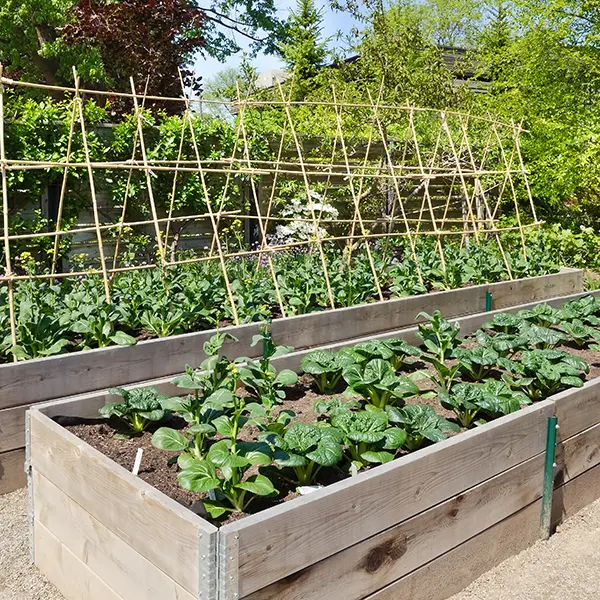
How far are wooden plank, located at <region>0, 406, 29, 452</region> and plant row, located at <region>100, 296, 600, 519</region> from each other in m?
0.64

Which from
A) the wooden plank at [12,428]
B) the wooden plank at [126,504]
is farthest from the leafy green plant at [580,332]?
the wooden plank at [12,428]

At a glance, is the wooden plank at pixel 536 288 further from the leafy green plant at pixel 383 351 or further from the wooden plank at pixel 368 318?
the leafy green plant at pixel 383 351

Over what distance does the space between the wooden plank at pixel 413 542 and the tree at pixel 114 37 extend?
520cm

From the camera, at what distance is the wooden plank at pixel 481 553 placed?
2.33m

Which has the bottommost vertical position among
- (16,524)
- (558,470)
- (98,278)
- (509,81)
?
(16,524)

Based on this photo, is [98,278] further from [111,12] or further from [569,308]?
[111,12]

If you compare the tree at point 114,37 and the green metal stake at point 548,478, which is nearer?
the green metal stake at point 548,478

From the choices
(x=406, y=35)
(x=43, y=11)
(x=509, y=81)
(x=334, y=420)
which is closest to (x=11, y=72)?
(x=43, y=11)

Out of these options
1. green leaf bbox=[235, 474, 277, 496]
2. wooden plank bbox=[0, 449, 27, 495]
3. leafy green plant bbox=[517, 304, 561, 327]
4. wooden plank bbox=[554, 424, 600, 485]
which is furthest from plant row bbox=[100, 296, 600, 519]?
wooden plank bbox=[0, 449, 27, 495]

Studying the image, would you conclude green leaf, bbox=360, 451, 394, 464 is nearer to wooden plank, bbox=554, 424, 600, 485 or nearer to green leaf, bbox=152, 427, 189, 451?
green leaf, bbox=152, 427, 189, 451

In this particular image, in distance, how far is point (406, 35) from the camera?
28.2 feet

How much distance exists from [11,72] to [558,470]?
10.8 m

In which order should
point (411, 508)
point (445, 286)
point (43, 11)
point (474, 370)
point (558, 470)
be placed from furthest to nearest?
point (43, 11), point (445, 286), point (474, 370), point (558, 470), point (411, 508)

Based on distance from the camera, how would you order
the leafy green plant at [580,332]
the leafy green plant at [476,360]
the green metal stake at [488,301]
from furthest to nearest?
the green metal stake at [488,301], the leafy green plant at [580,332], the leafy green plant at [476,360]
